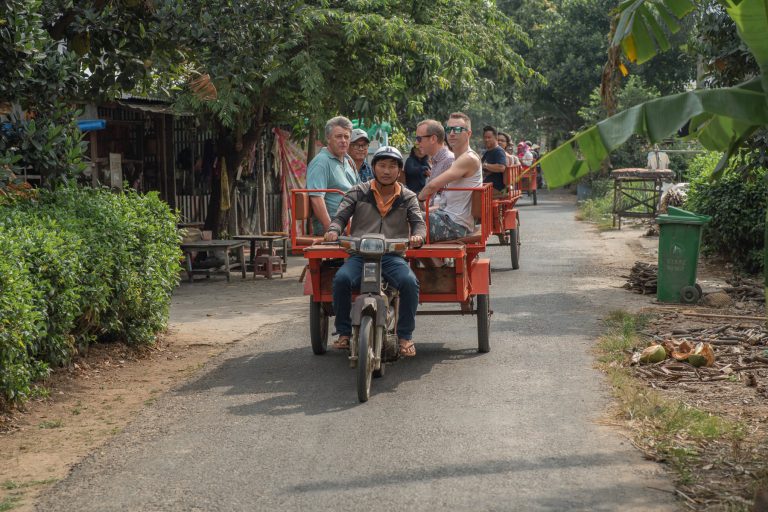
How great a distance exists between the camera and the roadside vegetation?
5.24 meters

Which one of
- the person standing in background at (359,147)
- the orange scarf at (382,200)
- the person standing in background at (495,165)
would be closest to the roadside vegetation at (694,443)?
the orange scarf at (382,200)

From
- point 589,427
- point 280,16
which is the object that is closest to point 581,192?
point 280,16

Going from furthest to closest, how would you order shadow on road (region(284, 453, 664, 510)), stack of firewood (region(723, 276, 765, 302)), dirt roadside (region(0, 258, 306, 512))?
stack of firewood (region(723, 276, 765, 302)) → dirt roadside (region(0, 258, 306, 512)) → shadow on road (region(284, 453, 664, 510))

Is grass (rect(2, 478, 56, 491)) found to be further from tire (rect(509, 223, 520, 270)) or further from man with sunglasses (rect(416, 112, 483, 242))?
tire (rect(509, 223, 520, 270))

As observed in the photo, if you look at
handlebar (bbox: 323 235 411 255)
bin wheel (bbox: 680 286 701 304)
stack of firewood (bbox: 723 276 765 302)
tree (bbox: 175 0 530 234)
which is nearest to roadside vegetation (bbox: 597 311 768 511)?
handlebar (bbox: 323 235 411 255)

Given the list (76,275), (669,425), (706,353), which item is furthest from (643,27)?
(76,275)

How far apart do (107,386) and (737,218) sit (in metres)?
10.4

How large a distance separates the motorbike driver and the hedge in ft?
6.47

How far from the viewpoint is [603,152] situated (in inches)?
227

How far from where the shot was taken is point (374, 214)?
861cm

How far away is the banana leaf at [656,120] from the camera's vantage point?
5.56m

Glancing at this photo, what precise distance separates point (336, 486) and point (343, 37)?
11648 mm

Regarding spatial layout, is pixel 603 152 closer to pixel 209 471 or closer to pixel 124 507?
pixel 209 471

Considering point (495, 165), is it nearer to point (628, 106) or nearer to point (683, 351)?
point (683, 351)
